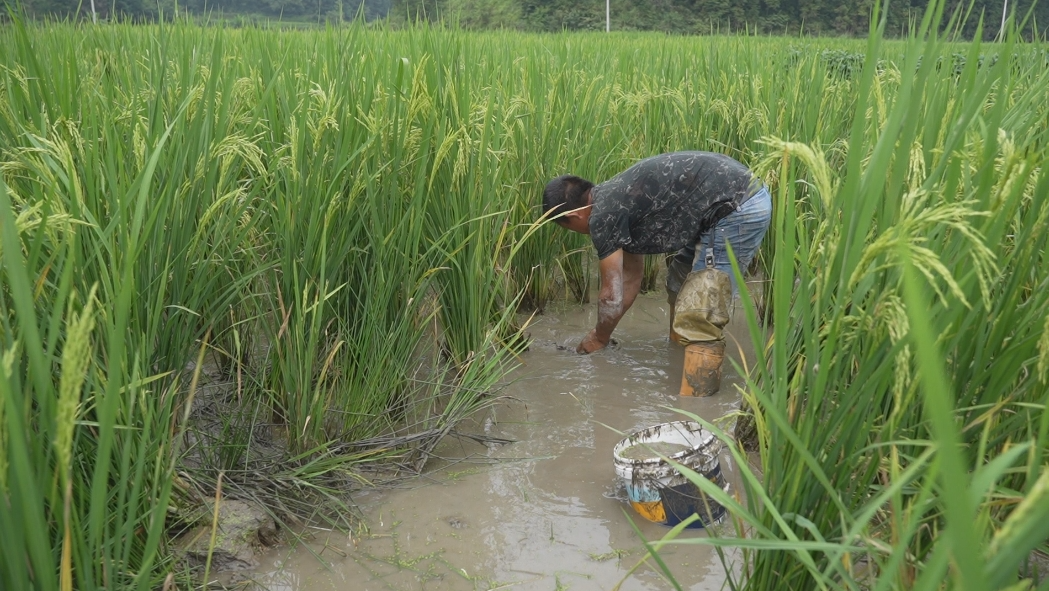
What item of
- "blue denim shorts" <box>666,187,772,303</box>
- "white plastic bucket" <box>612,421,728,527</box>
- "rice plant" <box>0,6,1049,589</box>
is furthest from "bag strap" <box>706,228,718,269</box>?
"white plastic bucket" <box>612,421,728,527</box>

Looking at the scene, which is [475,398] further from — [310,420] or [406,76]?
[406,76]

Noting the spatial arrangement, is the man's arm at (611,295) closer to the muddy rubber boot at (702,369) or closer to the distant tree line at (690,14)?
the muddy rubber boot at (702,369)

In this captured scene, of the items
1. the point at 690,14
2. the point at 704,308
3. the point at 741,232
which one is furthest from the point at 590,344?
the point at 690,14

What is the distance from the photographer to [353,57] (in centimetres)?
318

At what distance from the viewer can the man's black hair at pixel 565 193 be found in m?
3.67

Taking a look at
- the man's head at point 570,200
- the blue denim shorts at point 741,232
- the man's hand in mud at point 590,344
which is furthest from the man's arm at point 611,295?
the blue denim shorts at point 741,232

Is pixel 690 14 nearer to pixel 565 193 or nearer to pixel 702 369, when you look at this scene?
pixel 565 193

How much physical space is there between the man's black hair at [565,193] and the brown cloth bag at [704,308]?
66 cm

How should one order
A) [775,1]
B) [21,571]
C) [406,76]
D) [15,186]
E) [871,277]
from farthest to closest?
[775,1] < [406,76] < [15,186] < [871,277] < [21,571]

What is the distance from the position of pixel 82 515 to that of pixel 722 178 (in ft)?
9.72

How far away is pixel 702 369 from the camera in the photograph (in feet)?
11.7

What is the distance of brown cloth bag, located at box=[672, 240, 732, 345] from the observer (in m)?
3.63

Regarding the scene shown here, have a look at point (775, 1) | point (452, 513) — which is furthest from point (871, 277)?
point (775, 1)

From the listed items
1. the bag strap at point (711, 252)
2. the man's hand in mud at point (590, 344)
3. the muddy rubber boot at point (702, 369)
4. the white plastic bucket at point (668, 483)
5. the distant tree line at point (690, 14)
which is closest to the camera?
the white plastic bucket at point (668, 483)
